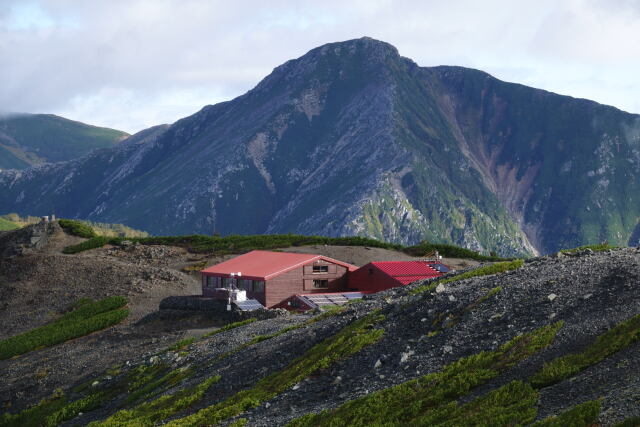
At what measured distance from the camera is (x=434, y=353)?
3491 centimetres

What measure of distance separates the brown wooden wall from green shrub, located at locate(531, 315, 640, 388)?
60.7m

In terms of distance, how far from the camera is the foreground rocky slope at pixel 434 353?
1083 inches

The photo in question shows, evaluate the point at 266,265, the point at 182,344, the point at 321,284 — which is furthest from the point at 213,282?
the point at 182,344

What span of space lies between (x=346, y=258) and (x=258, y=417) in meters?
92.5

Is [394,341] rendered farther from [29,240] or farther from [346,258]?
[29,240]

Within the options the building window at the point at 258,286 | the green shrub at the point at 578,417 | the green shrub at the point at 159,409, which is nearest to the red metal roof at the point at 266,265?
the building window at the point at 258,286

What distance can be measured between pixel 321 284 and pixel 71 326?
31.4 metres

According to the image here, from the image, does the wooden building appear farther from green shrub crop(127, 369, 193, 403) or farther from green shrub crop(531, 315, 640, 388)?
green shrub crop(531, 315, 640, 388)

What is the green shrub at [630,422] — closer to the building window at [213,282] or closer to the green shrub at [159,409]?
the green shrub at [159,409]

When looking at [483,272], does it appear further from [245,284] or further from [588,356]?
[245,284]

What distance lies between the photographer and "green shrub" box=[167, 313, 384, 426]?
36812 mm

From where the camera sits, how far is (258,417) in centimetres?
3444

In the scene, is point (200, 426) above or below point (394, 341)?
below

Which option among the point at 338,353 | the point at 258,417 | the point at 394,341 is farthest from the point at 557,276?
the point at 258,417
